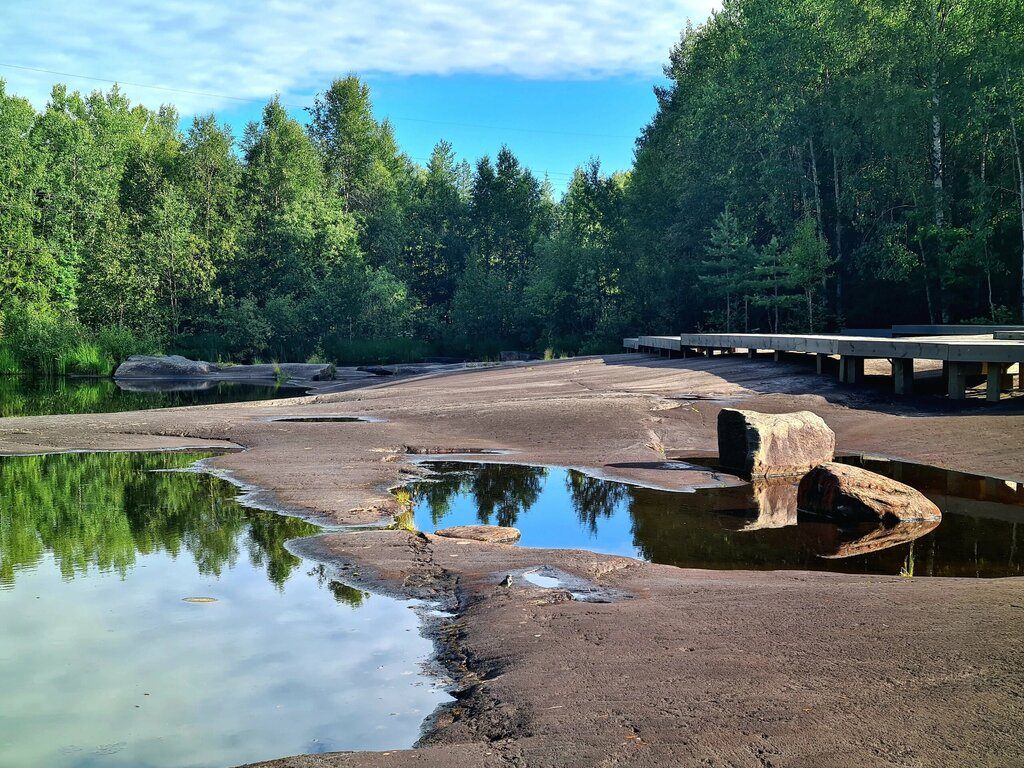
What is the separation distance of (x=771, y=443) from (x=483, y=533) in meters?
5.25

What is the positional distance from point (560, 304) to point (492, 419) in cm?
3208

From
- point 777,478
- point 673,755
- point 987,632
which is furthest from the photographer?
point 777,478

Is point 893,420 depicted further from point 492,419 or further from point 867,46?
point 867,46

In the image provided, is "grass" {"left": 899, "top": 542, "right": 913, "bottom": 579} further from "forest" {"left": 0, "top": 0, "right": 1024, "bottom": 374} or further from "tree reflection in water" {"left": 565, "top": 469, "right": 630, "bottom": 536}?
"forest" {"left": 0, "top": 0, "right": 1024, "bottom": 374}

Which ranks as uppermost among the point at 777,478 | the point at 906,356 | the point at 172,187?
the point at 172,187

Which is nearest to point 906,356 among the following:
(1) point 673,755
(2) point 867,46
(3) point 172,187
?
(1) point 673,755

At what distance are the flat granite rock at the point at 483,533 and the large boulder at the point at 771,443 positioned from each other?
4.48 meters

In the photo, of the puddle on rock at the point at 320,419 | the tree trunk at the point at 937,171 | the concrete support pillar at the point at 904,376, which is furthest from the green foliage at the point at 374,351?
the concrete support pillar at the point at 904,376

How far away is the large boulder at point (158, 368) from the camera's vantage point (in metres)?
41.4

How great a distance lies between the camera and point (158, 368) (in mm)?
41594

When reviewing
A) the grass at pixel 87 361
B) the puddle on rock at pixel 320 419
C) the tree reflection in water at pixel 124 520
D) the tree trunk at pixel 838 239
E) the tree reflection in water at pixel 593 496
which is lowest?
the tree reflection in water at pixel 593 496

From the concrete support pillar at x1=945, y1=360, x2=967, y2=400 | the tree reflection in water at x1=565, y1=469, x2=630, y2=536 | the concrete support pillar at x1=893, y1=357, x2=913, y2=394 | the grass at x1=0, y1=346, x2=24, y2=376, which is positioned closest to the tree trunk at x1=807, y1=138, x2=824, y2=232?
the concrete support pillar at x1=893, y1=357, x2=913, y2=394

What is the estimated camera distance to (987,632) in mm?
5980

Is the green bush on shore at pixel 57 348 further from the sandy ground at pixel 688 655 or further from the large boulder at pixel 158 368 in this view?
the sandy ground at pixel 688 655
